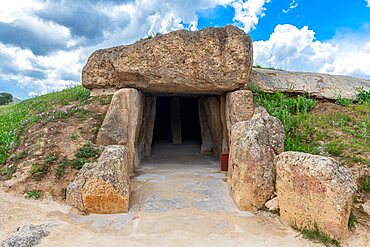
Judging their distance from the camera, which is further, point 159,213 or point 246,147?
point 246,147

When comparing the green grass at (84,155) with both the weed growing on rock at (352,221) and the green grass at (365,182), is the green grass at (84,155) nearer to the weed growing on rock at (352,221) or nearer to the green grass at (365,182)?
the weed growing on rock at (352,221)

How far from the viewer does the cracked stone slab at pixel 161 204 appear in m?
4.60

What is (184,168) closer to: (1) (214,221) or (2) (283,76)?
(1) (214,221)

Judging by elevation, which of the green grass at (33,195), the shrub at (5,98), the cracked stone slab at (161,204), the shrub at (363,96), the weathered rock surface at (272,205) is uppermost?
the shrub at (5,98)

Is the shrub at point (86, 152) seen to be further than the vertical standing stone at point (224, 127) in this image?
No

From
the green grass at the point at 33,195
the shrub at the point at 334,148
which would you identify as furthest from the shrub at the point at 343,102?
the green grass at the point at 33,195

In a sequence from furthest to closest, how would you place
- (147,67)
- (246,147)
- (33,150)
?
(147,67), (33,150), (246,147)

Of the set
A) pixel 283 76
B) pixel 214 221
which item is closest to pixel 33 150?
pixel 214 221

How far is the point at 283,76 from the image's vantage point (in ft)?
26.4

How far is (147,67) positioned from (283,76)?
369cm

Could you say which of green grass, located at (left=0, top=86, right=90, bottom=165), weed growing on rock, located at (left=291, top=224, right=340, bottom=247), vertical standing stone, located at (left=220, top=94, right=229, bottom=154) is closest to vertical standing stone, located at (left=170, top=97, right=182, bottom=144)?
vertical standing stone, located at (left=220, top=94, right=229, bottom=154)

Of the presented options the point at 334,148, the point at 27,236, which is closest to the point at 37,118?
the point at 27,236

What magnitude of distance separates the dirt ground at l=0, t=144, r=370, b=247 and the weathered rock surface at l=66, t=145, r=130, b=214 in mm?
136

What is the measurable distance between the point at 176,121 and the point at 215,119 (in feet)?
12.9
